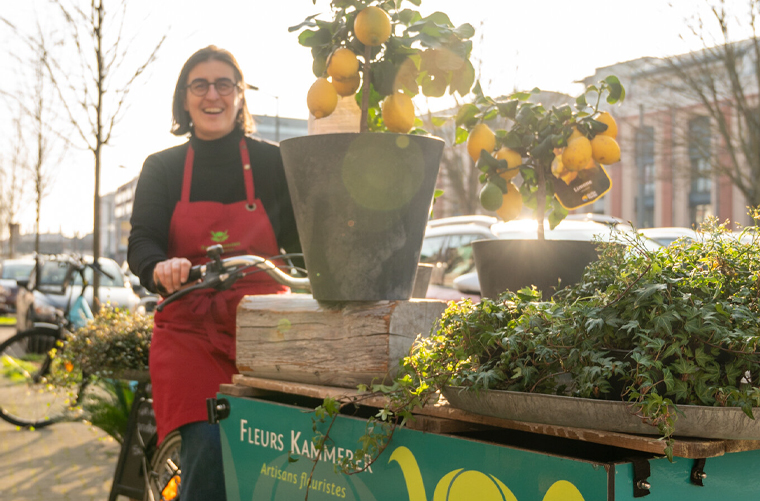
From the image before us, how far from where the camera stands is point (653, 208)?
34.5m

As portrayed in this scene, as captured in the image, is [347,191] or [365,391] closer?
[365,391]

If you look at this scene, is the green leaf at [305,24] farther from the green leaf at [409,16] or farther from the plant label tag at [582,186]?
the plant label tag at [582,186]

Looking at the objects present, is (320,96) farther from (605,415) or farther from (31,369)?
(31,369)

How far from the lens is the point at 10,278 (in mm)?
21625

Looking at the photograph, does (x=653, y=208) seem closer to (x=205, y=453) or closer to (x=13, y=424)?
(x=13, y=424)

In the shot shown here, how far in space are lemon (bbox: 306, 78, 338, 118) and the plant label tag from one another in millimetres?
715

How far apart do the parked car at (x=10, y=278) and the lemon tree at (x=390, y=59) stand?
21.2 metres

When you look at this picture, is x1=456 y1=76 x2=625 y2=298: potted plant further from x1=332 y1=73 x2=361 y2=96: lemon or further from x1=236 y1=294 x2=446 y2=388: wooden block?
x1=332 y1=73 x2=361 y2=96: lemon

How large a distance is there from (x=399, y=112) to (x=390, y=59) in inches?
5.8

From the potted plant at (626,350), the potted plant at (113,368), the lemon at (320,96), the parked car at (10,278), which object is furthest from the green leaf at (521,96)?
the parked car at (10,278)

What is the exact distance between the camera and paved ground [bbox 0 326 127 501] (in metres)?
4.46

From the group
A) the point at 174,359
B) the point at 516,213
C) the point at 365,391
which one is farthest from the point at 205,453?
the point at 516,213

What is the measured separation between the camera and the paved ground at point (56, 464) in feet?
14.6

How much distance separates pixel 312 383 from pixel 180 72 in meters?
1.28
